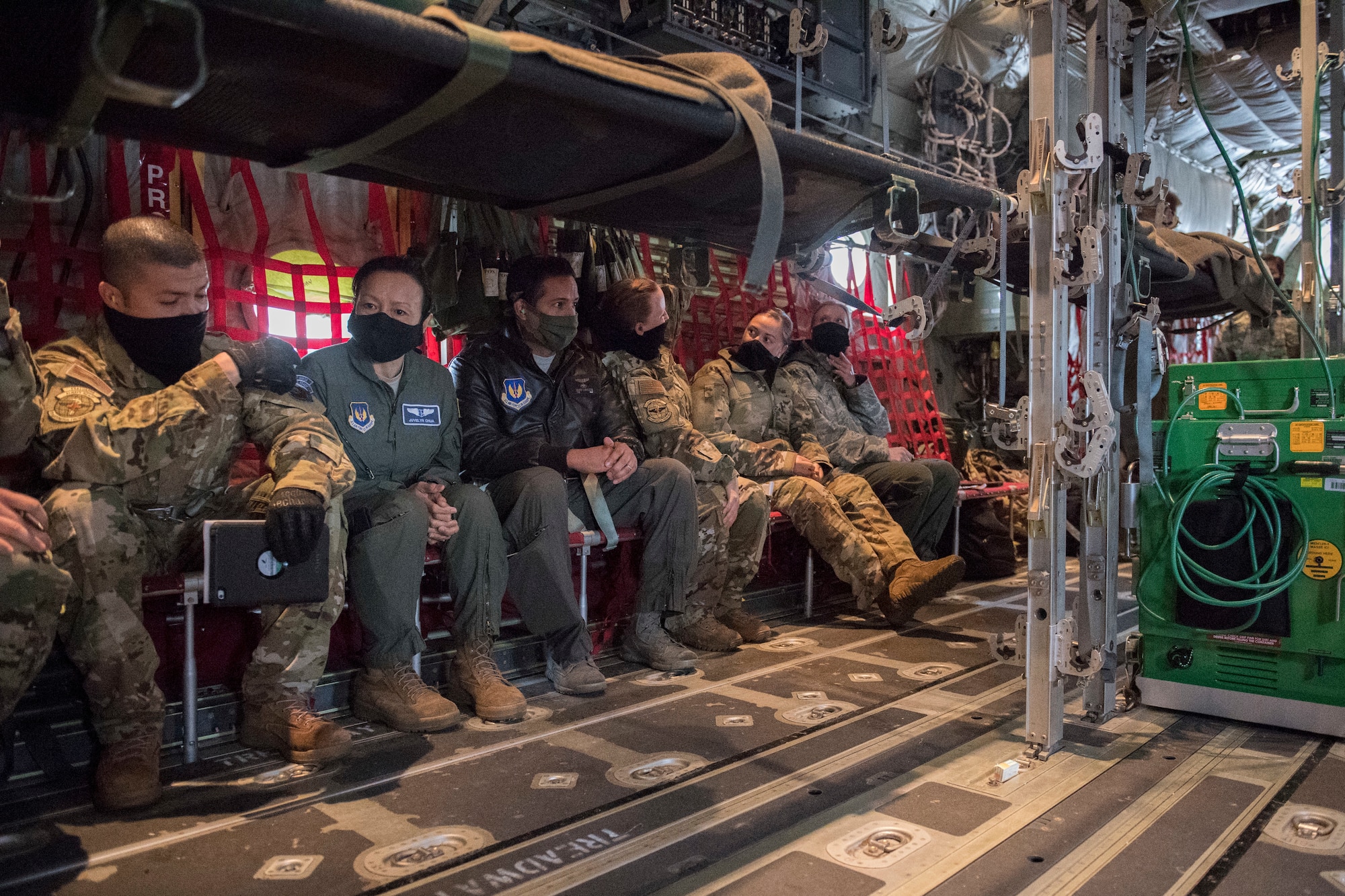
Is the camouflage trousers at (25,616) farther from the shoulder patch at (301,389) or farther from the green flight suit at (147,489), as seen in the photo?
the shoulder patch at (301,389)

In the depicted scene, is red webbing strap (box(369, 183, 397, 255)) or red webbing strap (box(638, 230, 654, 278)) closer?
red webbing strap (box(369, 183, 397, 255))

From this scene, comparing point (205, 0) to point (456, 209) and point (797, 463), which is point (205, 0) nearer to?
point (456, 209)

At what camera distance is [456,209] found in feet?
12.2

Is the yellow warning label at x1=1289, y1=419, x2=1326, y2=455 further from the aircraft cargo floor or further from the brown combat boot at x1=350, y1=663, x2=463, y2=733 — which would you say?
the brown combat boot at x1=350, y1=663, x2=463, y2=733

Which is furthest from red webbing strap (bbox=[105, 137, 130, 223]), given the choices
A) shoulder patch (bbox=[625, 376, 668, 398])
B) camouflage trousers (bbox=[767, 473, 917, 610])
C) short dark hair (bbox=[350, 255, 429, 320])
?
camouflage trousers (bbox=[767, 473, 917, 610])

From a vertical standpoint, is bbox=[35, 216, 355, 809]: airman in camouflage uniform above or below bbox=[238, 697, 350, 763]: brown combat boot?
above

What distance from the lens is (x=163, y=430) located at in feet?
7.24

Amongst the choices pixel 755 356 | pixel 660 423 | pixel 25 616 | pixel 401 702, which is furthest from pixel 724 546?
pixel 25 616

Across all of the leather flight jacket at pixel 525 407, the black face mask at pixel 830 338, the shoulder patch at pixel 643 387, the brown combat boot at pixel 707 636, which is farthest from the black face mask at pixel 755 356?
Answer: the brown combat boot at pixel 707 636

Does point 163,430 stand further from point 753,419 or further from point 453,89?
point 753,419

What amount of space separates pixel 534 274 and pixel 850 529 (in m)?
1.80

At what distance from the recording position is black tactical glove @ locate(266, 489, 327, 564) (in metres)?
2.16

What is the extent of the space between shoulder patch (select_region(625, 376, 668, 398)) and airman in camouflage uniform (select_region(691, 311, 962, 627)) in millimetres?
323

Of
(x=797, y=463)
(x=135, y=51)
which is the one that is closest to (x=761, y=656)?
(x=797, y=463)
